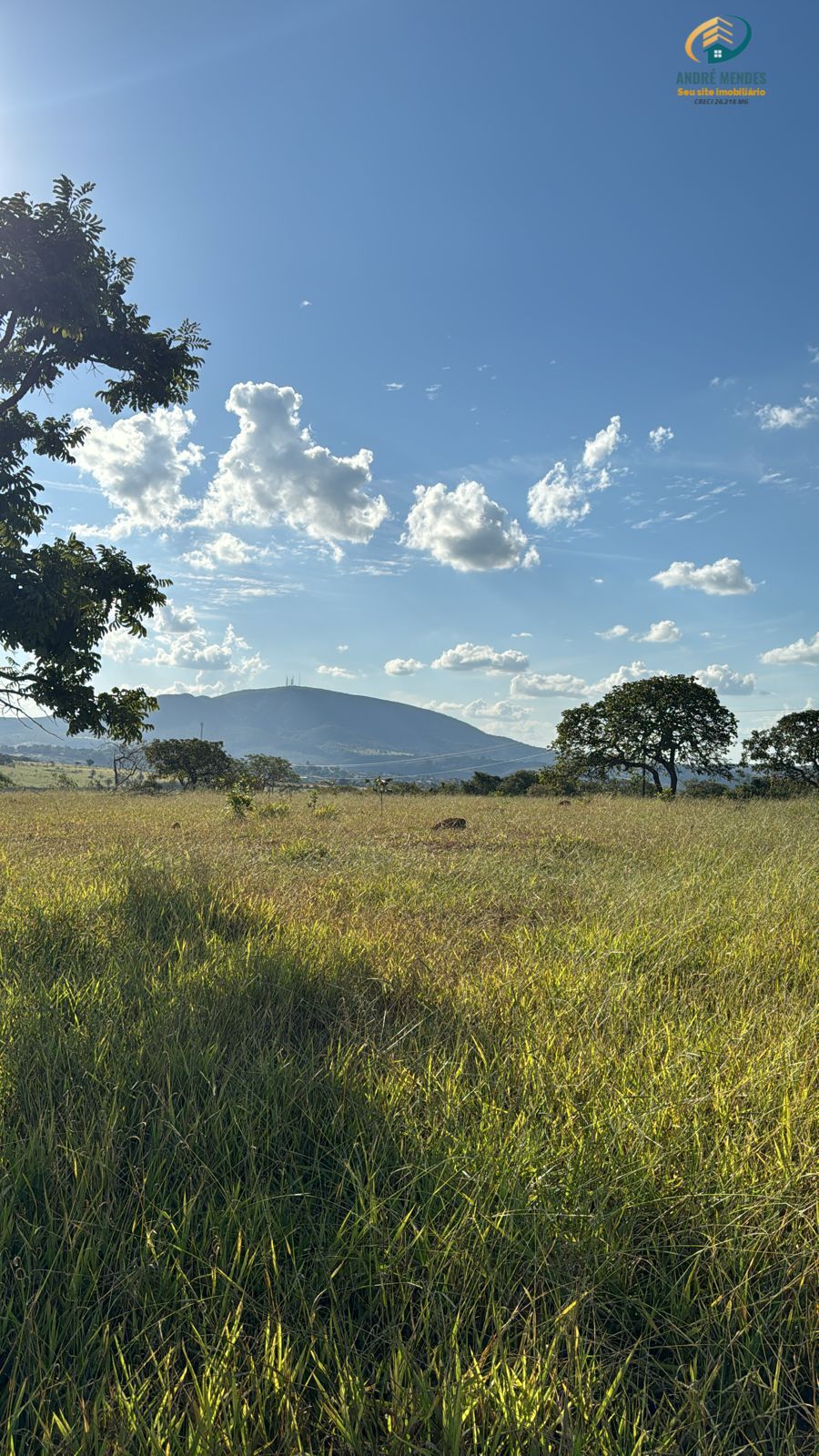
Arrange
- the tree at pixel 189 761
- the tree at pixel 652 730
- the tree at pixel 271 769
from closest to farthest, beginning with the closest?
the tree at pixel 652 730 → the tree at pixel 189 761 → the tree at pixel 271 769

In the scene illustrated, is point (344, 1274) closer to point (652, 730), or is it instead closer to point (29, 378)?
point (29, 378)

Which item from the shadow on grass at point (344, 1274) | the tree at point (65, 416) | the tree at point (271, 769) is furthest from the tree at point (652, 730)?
the shadow on grass at point (344, 1274)

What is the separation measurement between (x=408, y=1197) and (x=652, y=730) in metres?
38.9

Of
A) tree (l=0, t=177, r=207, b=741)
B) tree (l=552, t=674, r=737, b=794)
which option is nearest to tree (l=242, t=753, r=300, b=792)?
tree (l=552, t=674, r=737, b=794)

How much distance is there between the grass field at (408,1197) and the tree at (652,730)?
34945mm

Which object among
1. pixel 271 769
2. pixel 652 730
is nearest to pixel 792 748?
pixel 652 730

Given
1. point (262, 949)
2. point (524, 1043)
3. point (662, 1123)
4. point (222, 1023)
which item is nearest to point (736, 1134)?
point (662, 1123)

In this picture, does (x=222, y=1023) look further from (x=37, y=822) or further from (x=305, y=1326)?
(x=37, y=822)

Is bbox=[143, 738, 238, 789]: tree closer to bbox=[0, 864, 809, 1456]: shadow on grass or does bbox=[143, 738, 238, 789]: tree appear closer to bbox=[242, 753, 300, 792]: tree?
bbox=[242, 753, 300, 792]: tree

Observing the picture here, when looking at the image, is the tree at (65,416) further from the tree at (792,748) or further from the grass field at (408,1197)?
the tree at (792,748)

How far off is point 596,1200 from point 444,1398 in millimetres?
902

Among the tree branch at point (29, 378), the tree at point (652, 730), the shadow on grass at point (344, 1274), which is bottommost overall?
the shadow on grass at point (344, 1274)

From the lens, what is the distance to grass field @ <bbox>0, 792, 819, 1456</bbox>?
152cm

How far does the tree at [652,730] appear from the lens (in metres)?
37.1
